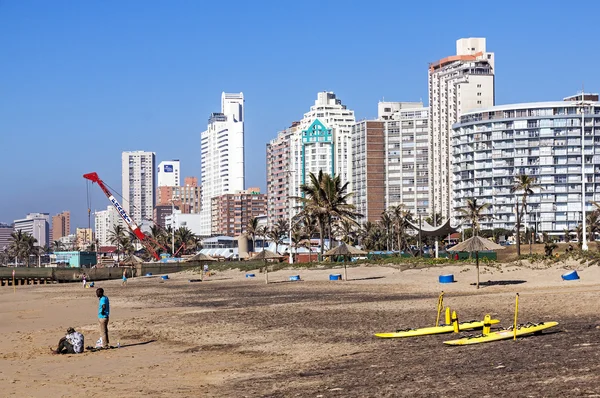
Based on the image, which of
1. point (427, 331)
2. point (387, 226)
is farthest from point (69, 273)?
point (427, 331)

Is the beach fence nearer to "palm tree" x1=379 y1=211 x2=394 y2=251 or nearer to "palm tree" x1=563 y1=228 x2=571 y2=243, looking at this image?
"palm tree" x1=379 y1=211 x2=394 y2=251

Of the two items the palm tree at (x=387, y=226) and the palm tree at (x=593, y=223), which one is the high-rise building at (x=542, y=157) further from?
the palm tree at (x=387, y=226)

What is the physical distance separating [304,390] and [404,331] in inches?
272

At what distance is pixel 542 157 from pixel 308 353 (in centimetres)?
15232

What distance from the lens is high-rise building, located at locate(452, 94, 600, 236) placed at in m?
162

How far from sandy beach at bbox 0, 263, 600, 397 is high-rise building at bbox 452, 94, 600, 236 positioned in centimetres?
13166

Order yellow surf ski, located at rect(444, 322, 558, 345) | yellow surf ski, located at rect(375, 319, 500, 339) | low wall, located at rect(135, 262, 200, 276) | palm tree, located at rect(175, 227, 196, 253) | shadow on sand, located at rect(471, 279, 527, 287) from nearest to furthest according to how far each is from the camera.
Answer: yellow surf ski, located at rect(444, 322, 558, 345)
yellow surf ski, located at rect(375, 319, 500, 339)
shadow on sand, located at rect(471, 279, 527, 287)
low wall, located at rect(135, 262, 200, 276)
palm tree, located at rect(175, 227, 196, 253)

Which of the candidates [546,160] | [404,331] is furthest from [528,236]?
[404,331]

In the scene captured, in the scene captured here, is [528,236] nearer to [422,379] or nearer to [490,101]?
[490,101]

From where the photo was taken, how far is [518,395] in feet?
38.4

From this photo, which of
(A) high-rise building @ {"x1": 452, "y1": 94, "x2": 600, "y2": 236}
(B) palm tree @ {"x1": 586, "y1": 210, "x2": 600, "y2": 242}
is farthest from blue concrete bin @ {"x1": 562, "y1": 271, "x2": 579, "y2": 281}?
(A) high-rise building @ {"x1": 452, "y1": 94, "x2": 600, "y2": 236}

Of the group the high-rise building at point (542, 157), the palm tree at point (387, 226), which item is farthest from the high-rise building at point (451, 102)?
the palm tree at point (387, 226)

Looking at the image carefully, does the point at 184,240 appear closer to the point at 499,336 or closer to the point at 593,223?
the point at 593,223

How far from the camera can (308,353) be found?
61.8 feet
